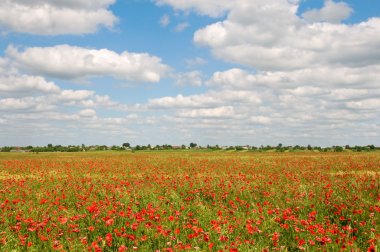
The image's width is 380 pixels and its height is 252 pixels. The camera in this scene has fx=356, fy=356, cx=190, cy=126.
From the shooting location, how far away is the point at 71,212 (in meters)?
10.4

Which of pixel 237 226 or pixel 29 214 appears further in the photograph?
pixel 29 214

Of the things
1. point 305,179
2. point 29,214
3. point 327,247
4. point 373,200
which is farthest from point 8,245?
point 305,179

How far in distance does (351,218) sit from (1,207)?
9.40m

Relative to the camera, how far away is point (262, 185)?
14.6m

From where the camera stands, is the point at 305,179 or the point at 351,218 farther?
the point at 305,179

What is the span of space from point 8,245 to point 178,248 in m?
3.56

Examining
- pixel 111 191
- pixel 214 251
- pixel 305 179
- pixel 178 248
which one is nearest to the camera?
pixel 178 248

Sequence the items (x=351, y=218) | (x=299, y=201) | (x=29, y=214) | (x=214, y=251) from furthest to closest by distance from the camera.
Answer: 1. (x=299, y=201)
2. (x=29, y=214)
3. (x=351, y=218)
4. (x=214, y=251)

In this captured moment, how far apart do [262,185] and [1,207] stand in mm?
9502

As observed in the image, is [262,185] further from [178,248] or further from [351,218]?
[178,248]

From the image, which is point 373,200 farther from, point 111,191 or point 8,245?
point 8,245

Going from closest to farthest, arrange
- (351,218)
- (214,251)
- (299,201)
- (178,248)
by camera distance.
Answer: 1. (178,248)
2. (214,251)
3. (351,218)
4. (299,201)

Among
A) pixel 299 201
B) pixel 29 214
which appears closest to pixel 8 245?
pixel 29 214

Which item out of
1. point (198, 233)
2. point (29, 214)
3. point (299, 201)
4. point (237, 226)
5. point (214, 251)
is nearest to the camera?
point (214, 251)
